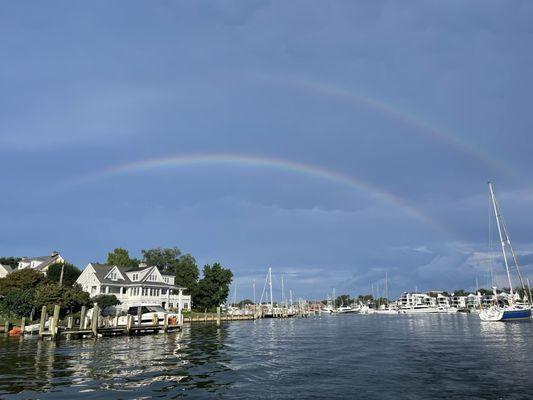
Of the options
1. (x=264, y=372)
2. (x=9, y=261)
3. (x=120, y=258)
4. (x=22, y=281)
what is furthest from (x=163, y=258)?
(x=264, y=372)

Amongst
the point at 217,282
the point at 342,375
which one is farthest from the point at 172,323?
the point at 217,282

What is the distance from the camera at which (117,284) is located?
310ft

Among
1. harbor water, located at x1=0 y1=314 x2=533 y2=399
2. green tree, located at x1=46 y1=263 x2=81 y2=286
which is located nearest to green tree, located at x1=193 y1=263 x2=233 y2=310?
green tree, located at x1=46 y1=263 x2=81 y2=286

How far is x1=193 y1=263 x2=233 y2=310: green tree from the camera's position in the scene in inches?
4941

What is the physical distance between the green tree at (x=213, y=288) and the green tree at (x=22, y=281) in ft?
168

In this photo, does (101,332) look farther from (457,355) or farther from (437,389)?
(437,389)

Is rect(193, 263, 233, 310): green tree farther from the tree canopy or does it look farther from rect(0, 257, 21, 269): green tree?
rect(0, 257, 21, 269): green tree

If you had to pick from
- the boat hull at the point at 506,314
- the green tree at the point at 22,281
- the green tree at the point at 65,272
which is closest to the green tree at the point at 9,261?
the green tree at the point at 65,272

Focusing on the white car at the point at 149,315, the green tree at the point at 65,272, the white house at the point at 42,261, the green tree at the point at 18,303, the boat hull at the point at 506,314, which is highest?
the white house at the point at 42,261

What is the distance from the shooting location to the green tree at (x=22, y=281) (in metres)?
75.6

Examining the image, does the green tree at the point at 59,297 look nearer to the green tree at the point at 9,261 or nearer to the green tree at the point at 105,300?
the green tree at the point at 105,300

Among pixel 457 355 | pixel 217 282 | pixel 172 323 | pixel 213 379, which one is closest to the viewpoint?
pixel 213 379

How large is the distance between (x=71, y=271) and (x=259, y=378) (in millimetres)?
90018

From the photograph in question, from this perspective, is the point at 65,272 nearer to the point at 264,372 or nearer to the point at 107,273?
the point at 107,273
